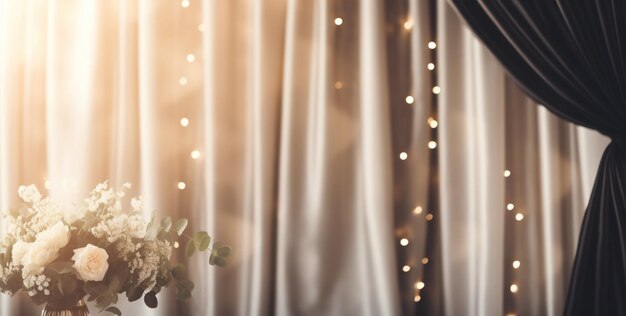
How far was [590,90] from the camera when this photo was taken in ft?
6.75

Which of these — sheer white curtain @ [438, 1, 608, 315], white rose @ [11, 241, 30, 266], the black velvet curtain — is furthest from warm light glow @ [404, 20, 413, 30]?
white rose @ [11, 241, 30, 266]

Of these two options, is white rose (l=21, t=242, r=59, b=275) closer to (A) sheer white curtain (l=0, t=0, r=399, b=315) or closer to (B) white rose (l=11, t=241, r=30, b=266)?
(B) white rose (l=11, t=241, r=30, b=266)

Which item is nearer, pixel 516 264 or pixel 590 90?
pixel 590 90

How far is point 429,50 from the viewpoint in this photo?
7.61 ft

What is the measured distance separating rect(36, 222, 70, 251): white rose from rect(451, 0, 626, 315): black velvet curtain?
123 cm

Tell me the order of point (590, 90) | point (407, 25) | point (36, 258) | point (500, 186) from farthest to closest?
point (407, 25) < point (500, 186) < point (590, 90) < point (36, 258)

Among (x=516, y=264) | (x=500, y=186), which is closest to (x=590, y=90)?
(x=500, y=186)

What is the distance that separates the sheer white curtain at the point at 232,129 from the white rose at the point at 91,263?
60 cm

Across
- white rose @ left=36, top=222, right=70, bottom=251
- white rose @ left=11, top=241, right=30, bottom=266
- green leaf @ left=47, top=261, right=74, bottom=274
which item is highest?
white rose @ left=36, top=222, right=70, bottom=251

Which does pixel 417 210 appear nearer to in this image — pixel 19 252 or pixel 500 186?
pixel 500 186

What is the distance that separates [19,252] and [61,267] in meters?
0.11

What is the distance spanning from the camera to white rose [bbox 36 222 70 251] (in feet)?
5.76

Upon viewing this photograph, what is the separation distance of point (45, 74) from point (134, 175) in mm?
443

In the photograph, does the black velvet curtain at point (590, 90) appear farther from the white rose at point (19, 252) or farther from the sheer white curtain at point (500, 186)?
the white rose at point (19, 252)
